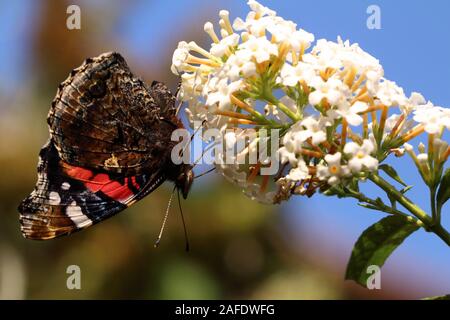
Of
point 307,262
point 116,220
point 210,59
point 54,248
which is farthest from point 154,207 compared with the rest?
point 210,59

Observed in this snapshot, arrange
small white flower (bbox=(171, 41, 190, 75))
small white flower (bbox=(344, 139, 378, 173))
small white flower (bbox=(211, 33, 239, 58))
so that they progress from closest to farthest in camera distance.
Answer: small white flower (bbox=(344, 139, 378, 173)) → small white flower (bbox=(211, 33, 239, 58)) → small white flower (bbox=(171, 41, 190, 75))

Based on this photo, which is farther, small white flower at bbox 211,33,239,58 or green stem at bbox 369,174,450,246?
small white flower at bbox 211,33,239,58

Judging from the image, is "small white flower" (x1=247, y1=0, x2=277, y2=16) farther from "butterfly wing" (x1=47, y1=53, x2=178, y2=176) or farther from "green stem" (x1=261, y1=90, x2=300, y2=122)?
"butterfly wing" (x1=47, y1=53, x2=178, y2=176)

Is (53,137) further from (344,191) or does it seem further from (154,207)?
(154,207)

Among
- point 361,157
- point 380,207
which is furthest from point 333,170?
point 380,207

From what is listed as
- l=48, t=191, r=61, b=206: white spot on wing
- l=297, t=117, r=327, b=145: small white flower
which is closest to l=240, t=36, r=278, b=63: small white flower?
l=297, t=117, r=327, b=145: small white flower

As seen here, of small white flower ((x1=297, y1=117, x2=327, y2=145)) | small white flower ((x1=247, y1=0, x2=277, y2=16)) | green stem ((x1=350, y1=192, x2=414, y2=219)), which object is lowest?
green stem ((x1=350, y1=192, x2=414, y2=219))

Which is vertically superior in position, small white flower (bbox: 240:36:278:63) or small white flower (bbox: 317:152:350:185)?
small white flower (bbox: 240:36:278:63)

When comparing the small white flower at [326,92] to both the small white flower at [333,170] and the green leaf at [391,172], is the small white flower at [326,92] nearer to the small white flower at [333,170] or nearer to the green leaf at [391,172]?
the small white flower at [333,170]
